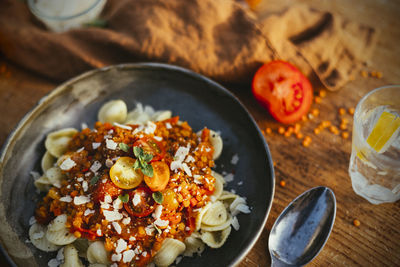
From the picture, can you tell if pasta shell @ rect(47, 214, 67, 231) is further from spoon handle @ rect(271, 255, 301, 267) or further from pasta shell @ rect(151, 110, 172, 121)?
spoon handle @ rect(271, 255, 301, 267)

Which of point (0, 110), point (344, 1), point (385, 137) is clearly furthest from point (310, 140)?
point (0, 110)

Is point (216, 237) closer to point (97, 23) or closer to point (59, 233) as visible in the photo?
point (59, 233)

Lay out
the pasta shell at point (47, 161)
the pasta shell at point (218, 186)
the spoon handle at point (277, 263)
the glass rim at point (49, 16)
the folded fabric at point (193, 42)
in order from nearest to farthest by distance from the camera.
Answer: the spoon handle at point (277, 263) < the pasta shell at point (218, 186) < the pasta shell at point (47, 161) < the folded fabric at point (193, 42) < the glass rim at point (49, 16)

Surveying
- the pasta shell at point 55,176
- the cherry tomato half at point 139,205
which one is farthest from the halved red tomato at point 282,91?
the pasta shell at point 55,176

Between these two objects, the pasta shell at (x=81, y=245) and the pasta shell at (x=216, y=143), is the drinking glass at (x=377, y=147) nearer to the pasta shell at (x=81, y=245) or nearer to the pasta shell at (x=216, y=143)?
the pasta shell at (x=216, y=143)

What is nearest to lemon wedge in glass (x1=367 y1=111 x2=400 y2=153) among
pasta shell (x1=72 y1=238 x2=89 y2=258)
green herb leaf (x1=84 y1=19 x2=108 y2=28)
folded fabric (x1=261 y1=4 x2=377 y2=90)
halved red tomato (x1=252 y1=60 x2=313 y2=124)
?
halved red tomato (x1=252 y1=60 x2=313 y2=124)

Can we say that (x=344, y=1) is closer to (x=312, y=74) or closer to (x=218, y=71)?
(x=312, y=74)
